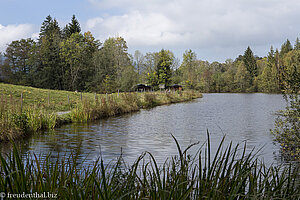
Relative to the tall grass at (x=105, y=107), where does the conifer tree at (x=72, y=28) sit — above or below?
above

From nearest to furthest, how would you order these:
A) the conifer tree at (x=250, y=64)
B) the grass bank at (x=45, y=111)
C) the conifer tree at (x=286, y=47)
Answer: the grass bank at (x=45, y=111) → the conifer tree at (x=286, y=47) → the conifer tree at (x=250, y=64)

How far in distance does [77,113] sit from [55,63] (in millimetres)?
35420

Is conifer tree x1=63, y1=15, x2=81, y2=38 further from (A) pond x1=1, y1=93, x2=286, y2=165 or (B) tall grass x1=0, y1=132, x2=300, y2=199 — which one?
(B) tall grass x1=0, y1=132, x2=300, y2=199

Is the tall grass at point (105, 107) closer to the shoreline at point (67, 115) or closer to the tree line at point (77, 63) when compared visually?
the shoreline at point (67, 115)

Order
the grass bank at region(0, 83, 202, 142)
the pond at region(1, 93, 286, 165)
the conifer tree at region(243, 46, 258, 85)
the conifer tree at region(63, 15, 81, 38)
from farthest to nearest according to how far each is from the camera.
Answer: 1. the conifer tree at region(243, 46, 258, 85)
2. the conifer tree at region(63, 15, 81, 38)
3. the grass bank at region(0, 83, 202, 142)
4. the pond at region(1, 93, 286, 165)

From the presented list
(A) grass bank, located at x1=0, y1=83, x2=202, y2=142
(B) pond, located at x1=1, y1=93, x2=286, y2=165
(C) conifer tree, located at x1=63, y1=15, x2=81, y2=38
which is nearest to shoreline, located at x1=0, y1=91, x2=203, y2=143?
(A) grass bank, located at x1=0, y1=83, x2=202, y2=142

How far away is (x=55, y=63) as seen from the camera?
157 ft

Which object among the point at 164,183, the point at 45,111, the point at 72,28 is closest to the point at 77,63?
the point at 72,28

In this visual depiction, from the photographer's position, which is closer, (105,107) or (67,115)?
(67,115)

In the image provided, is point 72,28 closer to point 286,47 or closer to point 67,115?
point 67,115

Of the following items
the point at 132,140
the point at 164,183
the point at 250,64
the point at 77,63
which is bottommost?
the point at 132,140

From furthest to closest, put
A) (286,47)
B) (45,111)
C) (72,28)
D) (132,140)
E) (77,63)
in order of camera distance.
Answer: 1. (286,47)
2. (72,28)
3. (77,63)
4. (45,111)
5. (132,140)

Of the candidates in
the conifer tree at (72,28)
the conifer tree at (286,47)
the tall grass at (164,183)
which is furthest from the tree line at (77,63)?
the tall grass at (164,183)

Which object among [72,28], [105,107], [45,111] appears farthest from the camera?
[72,28]
